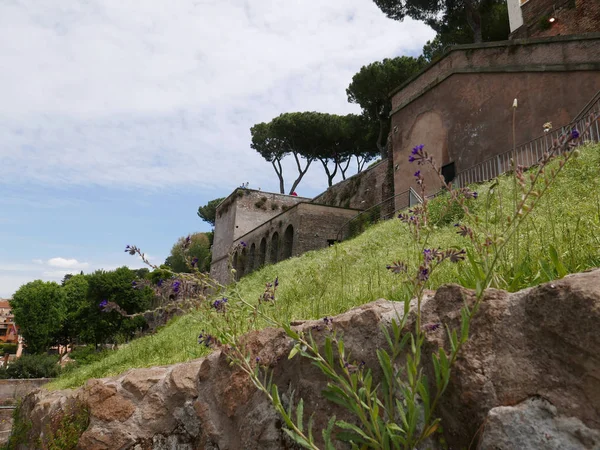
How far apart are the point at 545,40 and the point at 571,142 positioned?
48.3ft

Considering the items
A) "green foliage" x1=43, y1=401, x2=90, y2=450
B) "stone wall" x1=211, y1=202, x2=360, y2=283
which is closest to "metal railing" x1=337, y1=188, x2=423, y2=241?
"stone wall" x1=211, y1=202, x2=360, y2=283

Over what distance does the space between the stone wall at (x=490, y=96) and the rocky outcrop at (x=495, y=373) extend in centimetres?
1206

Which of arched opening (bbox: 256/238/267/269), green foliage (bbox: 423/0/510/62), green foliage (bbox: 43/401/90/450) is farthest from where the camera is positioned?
arched opening (bbox: 256/238/267/269)

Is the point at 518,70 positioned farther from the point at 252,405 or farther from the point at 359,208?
the point at 252,405

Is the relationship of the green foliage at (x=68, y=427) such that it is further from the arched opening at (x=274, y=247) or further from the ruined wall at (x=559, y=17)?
the ruined wall at (x=559, y=17)

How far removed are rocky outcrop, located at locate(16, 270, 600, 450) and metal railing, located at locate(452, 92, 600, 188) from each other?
9.75 metres

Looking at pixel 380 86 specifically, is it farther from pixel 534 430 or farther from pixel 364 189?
pixel 534 430


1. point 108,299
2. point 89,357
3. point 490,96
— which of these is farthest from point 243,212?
point 89,357

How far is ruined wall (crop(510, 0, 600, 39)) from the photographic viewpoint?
18.5 metres

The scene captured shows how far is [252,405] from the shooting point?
2574mm

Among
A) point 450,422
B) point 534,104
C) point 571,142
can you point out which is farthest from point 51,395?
point 534,104

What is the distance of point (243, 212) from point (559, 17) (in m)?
21.9

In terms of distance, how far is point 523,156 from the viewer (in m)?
12.4

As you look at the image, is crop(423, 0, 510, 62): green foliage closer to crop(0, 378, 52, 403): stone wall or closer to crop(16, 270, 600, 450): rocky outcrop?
crop(0, 378, 52, 403): stone wall
